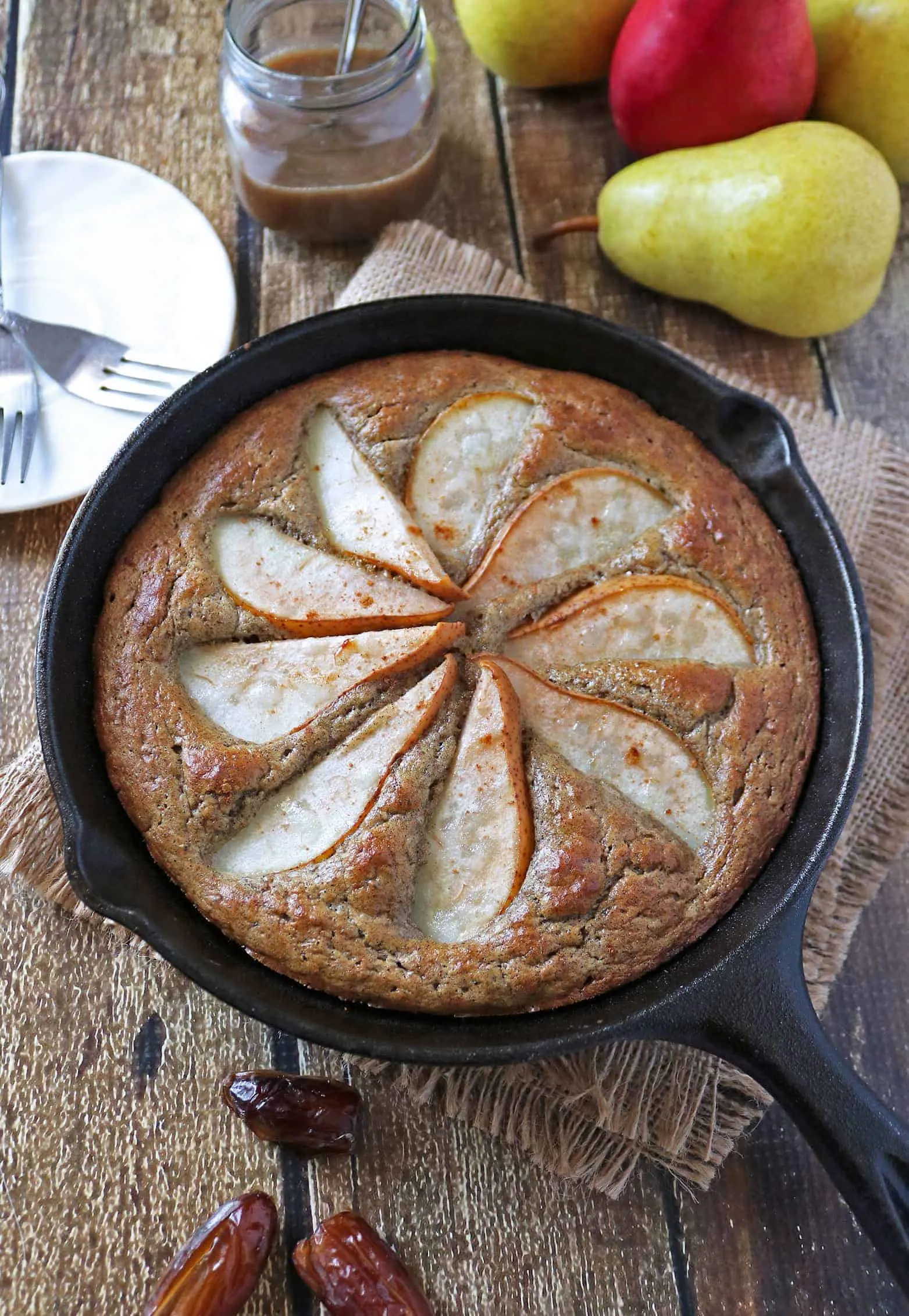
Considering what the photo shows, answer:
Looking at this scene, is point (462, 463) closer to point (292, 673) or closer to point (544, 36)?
point (292, 673)

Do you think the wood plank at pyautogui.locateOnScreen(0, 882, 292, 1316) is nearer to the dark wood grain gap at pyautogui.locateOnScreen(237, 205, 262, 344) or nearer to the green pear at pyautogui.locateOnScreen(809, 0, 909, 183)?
the dark wood grain gap at pyautogui.locateOnScreen(237, 205, 262, 344)

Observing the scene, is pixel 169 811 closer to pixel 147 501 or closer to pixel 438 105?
pixel 147 501

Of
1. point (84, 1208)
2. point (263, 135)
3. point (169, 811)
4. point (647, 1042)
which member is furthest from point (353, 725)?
point (263, 135)

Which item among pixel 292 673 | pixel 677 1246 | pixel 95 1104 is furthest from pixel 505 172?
pixel 677 1246

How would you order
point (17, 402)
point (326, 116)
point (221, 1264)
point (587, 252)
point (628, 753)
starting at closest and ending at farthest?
1. point (221, 1264)
2. point (628, 753)
3. point (326, 116)
4. point (17, 402)
5. point (587, 252)

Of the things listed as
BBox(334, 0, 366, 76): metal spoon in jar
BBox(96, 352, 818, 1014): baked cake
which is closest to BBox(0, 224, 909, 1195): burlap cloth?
BBox(96, 352, 818, 1014): baked cake

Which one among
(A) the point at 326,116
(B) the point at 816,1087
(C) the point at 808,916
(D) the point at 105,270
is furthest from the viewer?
(D) the point at 105,270
